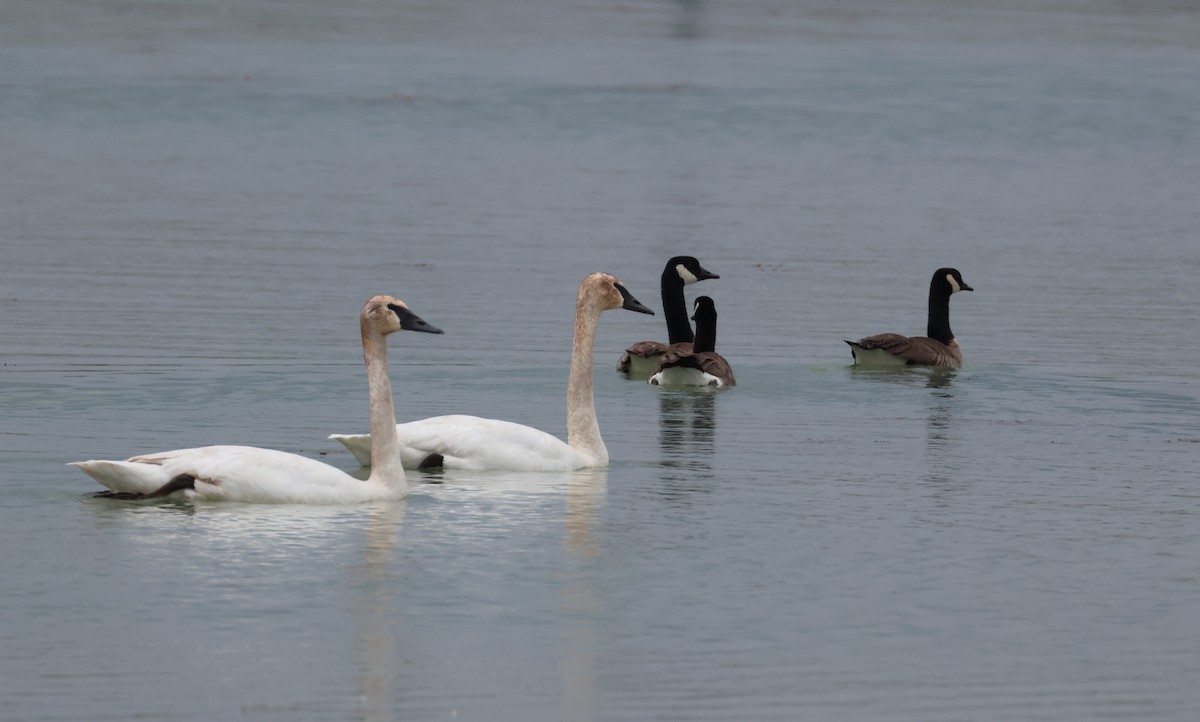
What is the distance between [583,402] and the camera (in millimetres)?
14914

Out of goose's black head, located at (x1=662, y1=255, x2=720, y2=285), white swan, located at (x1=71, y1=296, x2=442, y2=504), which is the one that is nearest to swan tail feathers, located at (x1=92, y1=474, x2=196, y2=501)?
white swan, located at (x1=71, y1=296, x2=442, y2=504)

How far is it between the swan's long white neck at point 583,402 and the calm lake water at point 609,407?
24cm

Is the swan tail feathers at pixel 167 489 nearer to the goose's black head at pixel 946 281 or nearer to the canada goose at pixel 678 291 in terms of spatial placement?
the canada goose at pixel 678 291

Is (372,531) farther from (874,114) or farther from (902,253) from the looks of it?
(874,114)

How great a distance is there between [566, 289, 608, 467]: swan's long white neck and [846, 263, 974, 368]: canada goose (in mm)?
4497

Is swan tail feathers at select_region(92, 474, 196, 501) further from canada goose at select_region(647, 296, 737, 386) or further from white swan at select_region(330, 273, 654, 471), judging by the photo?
canada goose at select_region(647, 296, 737, 386)

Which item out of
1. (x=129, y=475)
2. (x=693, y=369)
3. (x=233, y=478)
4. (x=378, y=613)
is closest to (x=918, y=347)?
(x=693, y=369)

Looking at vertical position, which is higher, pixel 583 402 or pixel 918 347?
pixel 918 347

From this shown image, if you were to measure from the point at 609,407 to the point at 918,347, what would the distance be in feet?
11.7

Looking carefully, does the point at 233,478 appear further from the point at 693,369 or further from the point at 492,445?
the point at 693,369

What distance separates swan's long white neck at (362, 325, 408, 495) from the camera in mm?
13086

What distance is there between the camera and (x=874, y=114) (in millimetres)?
45188

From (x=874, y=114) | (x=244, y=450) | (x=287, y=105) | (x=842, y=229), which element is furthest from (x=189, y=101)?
(x=244, y=450)

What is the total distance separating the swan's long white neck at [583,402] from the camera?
14789 mm
